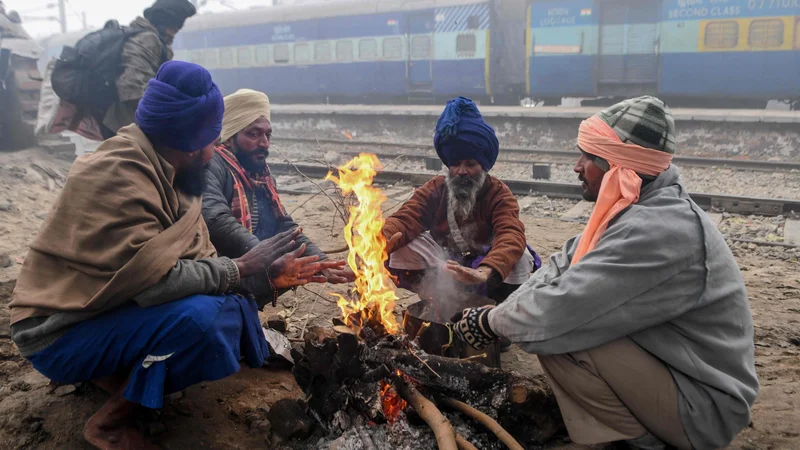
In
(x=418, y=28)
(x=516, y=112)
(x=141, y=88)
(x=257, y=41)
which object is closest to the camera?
(x=141, y=88)

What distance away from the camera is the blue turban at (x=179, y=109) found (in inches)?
109

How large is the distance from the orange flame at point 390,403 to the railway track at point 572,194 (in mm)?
3282

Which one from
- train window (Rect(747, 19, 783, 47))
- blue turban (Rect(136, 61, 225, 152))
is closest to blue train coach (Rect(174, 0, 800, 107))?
train window (Rect(747, 19, 783, 47))

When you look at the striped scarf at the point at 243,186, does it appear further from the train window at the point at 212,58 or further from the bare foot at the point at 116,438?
the train window at the point at 212,58

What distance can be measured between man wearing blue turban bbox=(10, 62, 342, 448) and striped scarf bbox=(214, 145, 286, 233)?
1.20 meters

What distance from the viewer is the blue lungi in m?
2.48

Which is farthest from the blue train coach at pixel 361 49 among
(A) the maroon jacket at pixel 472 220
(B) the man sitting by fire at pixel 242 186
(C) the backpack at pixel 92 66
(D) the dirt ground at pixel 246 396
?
(B) the man sitting by fire at pixel 242 186

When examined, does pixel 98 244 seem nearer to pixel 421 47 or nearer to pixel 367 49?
pixel 421 47

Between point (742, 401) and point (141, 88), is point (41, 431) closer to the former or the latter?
point (742, 401)

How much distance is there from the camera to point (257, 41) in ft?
75.8

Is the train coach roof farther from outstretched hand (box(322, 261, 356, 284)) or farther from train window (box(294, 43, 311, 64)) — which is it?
outstretched hand (box(322, 261, 356, 284))

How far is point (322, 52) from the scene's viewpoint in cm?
2164

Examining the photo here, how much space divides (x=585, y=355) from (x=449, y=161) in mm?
1966

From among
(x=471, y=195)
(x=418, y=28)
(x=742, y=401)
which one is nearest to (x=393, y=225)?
(x=471, y=195)
